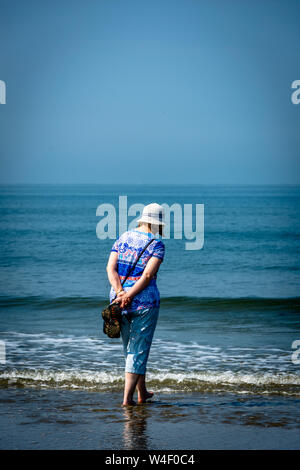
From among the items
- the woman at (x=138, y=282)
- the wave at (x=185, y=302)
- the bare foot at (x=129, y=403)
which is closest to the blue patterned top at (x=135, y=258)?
the woman at (x=138, y=282)

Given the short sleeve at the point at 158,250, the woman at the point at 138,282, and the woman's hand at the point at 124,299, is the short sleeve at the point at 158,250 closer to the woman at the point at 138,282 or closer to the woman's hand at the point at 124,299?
the woman at the point at 138,282

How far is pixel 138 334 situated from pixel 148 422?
70cm

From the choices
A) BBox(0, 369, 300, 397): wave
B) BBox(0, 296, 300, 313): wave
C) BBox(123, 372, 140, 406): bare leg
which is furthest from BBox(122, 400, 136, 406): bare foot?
BBox(0, 296, 300, 313): wave

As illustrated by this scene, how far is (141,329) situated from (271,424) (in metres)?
1.26

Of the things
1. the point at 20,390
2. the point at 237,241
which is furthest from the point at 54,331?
the point at 237,241

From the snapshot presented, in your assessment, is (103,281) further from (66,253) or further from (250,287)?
(66,253)

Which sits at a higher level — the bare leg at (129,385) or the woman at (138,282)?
the woman at (138,282)

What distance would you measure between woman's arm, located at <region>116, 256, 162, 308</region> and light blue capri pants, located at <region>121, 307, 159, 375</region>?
0.15 m

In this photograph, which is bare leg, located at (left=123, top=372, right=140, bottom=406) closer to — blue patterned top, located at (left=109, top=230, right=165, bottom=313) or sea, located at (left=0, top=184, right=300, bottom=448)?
sea, located at (left=0, top=184, right=300, bottom=448)

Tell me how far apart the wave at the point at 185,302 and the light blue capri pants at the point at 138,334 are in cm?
725

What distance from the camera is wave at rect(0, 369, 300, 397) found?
6.05 metres

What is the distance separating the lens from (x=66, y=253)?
2586cm

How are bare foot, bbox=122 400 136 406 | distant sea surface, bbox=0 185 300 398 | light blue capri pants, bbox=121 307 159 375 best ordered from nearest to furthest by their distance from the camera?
light blue capri pants, bbox=121 307 159 375, bare foot, bbox=122 400 136 406, distant sea surface, bbox=0 185 300 398

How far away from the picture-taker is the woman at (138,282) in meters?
4.84
